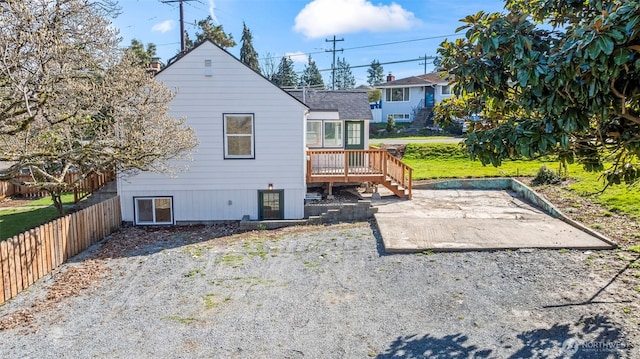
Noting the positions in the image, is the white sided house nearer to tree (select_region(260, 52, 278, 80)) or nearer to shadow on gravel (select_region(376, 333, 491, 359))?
shadow on gravel (select_region(376, 333, 491, 359))

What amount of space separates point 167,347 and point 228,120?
28.3 feet

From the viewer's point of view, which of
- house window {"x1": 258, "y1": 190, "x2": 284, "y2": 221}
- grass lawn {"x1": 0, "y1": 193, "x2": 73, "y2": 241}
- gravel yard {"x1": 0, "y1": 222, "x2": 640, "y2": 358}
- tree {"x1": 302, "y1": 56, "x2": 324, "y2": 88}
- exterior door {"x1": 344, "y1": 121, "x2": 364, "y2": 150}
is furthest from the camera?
tree {"x1": 302, "y1": 56, "x2": 324, "y2": 88}

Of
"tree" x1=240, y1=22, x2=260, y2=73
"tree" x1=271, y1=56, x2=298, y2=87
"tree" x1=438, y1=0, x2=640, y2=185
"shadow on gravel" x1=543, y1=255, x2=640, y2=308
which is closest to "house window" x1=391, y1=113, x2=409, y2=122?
"tree" x1=240, y1=22, x2=260, y2=73

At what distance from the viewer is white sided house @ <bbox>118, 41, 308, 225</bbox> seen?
43.0ft

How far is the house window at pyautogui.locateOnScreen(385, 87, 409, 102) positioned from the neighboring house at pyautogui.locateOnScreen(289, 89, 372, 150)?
2375cm

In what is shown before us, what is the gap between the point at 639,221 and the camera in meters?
10.7

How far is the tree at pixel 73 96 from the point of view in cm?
643

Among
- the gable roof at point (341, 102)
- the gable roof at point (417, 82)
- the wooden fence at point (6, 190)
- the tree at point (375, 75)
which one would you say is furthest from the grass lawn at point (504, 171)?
the tree at point (375, 75)

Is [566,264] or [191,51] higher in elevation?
[191,51]

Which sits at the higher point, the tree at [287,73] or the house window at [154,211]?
the tree at [287,73]

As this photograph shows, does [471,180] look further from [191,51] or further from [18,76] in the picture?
[18,76]

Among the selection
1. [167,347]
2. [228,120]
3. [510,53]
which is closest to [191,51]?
[228,120]

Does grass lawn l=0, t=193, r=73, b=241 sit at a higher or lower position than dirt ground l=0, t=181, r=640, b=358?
higher

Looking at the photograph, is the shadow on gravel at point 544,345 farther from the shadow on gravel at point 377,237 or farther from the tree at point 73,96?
the tree at point 73,96
